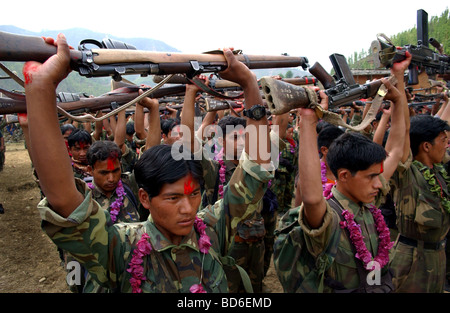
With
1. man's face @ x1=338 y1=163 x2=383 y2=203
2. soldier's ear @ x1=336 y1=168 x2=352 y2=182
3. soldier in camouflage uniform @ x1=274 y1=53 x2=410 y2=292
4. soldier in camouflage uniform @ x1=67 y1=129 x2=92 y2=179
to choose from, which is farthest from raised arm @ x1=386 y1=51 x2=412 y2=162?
soldier in camouflage uniform @ x1=67 y1=129 x2=92 y2=179

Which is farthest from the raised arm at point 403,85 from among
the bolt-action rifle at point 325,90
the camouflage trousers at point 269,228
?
the camouflage trousers at point 269,228

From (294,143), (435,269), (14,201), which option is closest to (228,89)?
(435,269)

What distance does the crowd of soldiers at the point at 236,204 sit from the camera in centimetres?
134

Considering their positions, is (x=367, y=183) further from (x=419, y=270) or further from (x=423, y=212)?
(x=419, y=270)

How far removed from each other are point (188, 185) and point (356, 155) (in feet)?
4.45

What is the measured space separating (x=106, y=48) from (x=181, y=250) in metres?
1.19

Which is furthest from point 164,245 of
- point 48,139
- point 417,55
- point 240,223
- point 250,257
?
point 417,55

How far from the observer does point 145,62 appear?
176 centimetres

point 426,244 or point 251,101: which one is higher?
point 251,101

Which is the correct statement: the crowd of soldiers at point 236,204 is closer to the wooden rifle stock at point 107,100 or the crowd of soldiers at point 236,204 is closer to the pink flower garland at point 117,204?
the pink flower garland at point 117,204

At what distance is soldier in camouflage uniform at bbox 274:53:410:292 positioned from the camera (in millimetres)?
→ 1954

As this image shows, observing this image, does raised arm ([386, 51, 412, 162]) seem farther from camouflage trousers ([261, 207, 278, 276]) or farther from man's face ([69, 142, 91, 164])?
man's face ([69, 142, 91, 164])

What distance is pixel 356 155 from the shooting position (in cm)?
236

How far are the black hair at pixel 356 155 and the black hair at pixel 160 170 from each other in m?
1.23
